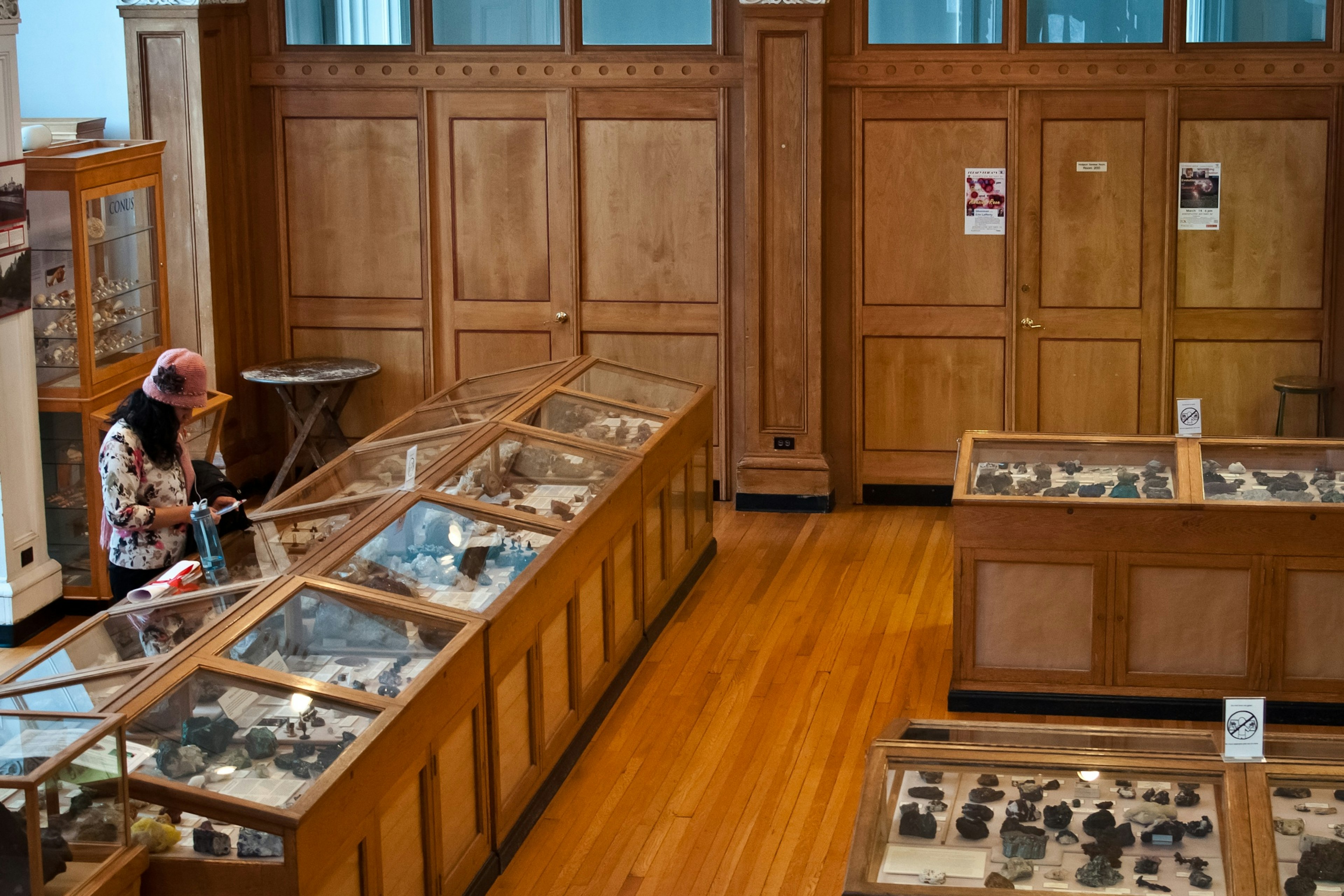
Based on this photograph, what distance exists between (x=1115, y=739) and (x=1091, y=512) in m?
1.99

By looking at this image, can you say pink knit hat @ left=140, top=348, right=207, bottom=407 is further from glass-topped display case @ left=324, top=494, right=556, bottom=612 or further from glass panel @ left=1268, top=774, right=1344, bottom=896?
glass panel @ left=1268, top=774, right=1344, bottom=896

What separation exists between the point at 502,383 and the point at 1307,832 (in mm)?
4621

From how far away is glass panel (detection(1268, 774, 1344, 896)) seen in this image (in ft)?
11.2

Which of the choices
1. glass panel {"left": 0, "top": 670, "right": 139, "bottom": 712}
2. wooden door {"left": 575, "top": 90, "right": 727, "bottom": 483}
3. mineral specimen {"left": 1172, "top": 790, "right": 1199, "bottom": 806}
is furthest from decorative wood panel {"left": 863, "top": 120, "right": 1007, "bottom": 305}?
glass panel {"left": 0, "top": 670, "right": 139, "bottom": 712}

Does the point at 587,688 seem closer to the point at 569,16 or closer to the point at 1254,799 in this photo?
the point at 1254,799

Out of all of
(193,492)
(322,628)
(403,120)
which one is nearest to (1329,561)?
(322,628)

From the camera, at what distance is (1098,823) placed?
12.4 feet

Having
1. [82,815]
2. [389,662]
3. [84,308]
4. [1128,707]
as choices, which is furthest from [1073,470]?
[84,308]

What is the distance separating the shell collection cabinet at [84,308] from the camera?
23.4 ft

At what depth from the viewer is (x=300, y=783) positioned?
3.69 m

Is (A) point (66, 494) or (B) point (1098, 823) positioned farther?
(A) point (66, 494)

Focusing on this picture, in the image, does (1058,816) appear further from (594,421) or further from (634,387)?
(634,387)

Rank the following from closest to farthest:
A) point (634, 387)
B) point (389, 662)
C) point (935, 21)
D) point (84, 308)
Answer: point (389, 662) → point (84, 308) → point (634, 387) → point (935, 21)

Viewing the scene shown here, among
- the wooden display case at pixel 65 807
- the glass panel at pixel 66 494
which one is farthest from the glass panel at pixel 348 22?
the wooden display case at pixel 65 807
